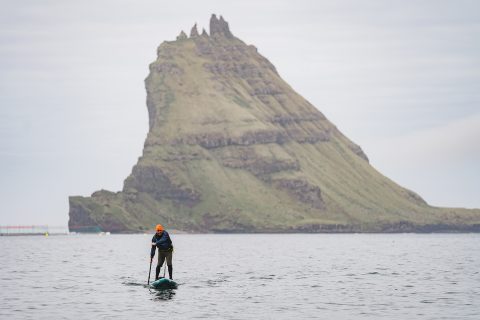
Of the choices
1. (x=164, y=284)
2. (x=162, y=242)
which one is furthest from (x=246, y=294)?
(x=162, y=242)

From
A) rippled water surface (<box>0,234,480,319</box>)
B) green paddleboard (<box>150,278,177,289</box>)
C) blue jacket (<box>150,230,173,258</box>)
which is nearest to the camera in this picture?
rippled water surface (<box>0,234,480,319</box>)

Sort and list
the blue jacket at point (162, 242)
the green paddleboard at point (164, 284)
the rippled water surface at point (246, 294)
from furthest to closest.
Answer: the green paddleboard at point (164, 284) → the blue jacket at point (162, 242) → the rippled water surface at point (246, 294)

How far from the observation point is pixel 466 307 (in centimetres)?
6750

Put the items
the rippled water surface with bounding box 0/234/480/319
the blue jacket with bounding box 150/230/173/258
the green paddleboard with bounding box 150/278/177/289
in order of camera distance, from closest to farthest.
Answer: the rippled water surface with bounding box 0/234/480/319
the blue jacket with bounding box 150/230/173/258
the green paddleboard with bounding box 150/278/177/289

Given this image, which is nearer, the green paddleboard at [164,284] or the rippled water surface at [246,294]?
the rippled water surface at [246,294]

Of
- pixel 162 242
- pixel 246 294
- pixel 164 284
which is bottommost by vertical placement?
pixel 246 294

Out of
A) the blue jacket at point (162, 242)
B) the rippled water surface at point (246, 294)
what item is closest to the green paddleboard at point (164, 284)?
the rippled water surface at point (246, 294)

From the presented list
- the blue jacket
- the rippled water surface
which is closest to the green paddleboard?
the rippled water surface

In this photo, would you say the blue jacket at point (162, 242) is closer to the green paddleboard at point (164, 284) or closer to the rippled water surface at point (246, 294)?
the green paddleboard at point (164, 284)

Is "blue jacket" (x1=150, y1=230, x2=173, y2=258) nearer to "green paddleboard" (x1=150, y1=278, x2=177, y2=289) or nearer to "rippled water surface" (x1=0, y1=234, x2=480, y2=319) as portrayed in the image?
"green paddleboard" (x1=150, y1=278, x2=177, y2=289)

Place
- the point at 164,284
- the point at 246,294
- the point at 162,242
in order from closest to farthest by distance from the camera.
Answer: the point at 246,294
the point at 162,242
the point at 164,284

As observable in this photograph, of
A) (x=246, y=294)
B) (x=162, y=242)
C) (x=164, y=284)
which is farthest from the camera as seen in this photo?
(x=164, y=284)

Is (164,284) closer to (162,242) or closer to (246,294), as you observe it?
(162,242)

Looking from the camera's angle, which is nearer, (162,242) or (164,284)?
(162,242)
